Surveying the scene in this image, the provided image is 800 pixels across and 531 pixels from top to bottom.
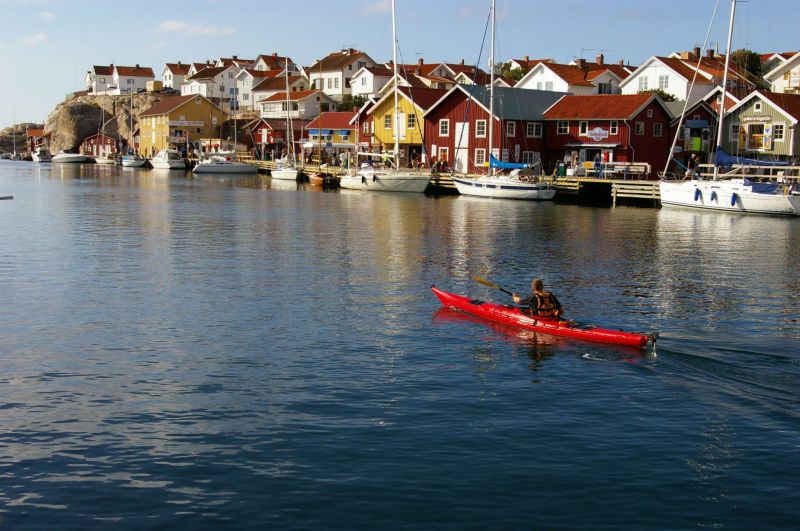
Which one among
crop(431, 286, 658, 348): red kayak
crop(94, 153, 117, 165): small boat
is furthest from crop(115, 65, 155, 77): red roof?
crop(431, 286, 658, 348): red kayak

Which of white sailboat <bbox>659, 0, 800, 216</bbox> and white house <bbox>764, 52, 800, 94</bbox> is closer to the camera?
white sailboat <bbox>659, 0, 800, 216</bbox>

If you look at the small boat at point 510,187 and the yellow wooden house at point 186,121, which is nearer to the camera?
the small boat at point 510,187

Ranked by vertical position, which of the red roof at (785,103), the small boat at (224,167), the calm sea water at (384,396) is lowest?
the calm sea water at (384,396)

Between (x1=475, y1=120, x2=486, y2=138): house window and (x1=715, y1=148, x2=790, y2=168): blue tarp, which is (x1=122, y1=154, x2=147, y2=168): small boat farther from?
(x1=715, y1=148, x2=790, y2=168): blue tarp

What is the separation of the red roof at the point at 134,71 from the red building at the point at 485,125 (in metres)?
122

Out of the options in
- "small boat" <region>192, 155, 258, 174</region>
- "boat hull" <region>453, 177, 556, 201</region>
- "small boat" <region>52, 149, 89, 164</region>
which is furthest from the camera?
"small boat" <region>52, 149, 89, 164</region>

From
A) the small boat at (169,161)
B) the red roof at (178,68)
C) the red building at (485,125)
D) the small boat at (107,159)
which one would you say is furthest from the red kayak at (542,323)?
the red roof at (178,68)

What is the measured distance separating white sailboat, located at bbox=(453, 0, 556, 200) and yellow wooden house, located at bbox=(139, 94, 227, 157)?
3063 inches

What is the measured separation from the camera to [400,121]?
93250 millimetres

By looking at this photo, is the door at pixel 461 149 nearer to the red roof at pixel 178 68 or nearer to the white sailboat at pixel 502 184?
the white sailboat at pixel 502 184

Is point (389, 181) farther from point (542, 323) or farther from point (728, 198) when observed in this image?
point (542, 323)

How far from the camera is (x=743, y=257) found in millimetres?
39469

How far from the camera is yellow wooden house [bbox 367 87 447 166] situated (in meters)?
90.2

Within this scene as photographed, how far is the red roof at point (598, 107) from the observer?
7744cm
